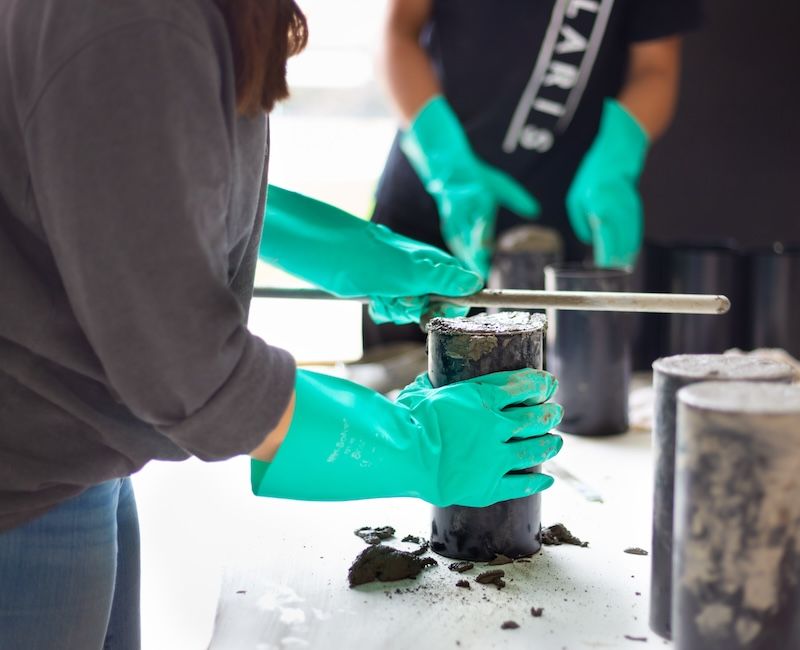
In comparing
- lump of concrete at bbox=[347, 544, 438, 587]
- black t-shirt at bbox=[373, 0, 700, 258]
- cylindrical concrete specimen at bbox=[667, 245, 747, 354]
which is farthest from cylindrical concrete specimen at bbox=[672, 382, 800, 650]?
black t-shirt at bbox=[373, 0, 700, 258]

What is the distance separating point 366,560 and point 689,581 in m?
0.52

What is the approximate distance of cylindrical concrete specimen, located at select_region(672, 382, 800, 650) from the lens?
0.85 metres

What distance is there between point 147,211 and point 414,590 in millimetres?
672

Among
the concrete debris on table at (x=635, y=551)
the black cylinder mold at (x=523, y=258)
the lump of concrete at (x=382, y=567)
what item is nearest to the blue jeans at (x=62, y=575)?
the lump of concrete at (x=382, y=567)

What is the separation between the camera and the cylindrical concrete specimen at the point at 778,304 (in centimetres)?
252

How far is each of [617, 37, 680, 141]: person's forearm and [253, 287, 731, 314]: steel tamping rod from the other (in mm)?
1343

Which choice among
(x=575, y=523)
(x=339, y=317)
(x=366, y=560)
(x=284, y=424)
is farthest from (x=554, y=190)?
(x=339, y=317)

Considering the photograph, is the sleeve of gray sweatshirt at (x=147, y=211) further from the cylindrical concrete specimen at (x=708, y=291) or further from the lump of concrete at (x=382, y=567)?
the cylindrical concrete specimen at (x=708, y=291)

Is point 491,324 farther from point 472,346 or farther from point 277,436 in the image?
point 277,436

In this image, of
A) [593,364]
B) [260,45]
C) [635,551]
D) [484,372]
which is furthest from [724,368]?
[593,364]

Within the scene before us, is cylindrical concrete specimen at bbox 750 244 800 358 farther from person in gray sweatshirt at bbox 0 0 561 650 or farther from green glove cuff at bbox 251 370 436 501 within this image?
green glove cuff at bbox 251 370 436 501

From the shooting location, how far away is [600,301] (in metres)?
1.39

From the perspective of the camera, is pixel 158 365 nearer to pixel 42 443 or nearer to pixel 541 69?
pixel 42 443

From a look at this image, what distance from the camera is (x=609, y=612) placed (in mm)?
1190
